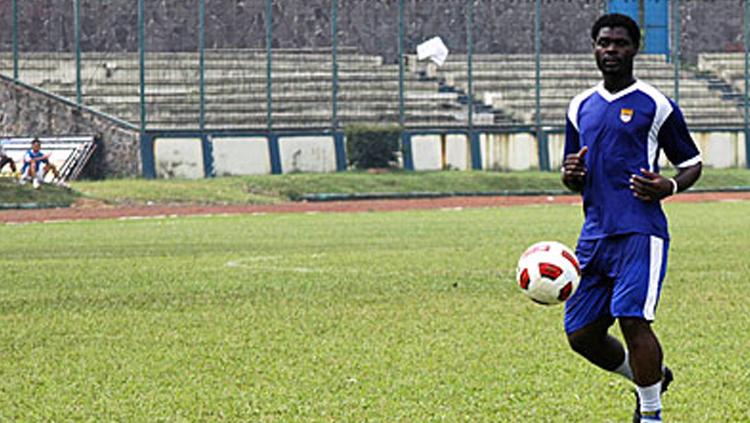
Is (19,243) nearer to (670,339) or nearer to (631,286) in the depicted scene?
(670,339)

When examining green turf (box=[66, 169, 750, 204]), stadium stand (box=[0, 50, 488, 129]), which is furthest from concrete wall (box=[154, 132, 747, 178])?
green turf (box=[66, 169, 750, 204])

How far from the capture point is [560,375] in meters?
9.01

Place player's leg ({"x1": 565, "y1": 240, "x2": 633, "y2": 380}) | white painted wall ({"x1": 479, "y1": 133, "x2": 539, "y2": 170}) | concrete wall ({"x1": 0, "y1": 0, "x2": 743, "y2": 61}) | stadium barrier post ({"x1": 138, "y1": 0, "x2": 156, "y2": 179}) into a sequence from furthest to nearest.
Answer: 1. white painted wall ({"x1": 479, "y1": 133, "x2": 539, "y2": 170})
2. concrete wall ({"x1": 0, "y1": 0, "x2": 743, "y2": 61})
3. stadium barrier post ({"x1": 138, "y1": 0, "x2": 156, "y2": 179})
4. player's leg ({"x1": 565, "y1": 240, "x2": 633, "y2": 380})

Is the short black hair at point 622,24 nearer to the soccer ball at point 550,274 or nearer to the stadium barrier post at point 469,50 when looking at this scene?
the soccer ball at point 550,274

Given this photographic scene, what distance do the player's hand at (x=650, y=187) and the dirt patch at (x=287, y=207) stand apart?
20.8 m

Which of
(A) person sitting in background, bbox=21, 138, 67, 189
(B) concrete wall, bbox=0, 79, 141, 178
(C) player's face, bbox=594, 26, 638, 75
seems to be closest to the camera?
(C) player's face, bbox=594, 26, 638, 75

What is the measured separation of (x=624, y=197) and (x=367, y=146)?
3022 cm

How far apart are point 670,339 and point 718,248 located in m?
8.52

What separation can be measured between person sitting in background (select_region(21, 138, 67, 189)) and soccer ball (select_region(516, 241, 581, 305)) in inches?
1035

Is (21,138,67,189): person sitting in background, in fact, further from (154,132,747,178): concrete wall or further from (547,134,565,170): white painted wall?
(547,134,565,170): white painted wall

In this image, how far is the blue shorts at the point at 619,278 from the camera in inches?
281

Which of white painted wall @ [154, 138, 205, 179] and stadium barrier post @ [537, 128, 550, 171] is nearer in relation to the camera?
white painted wall @ [154, 138, 205, 179]

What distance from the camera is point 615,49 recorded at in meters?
7.26

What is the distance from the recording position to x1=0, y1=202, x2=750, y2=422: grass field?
8078mm
